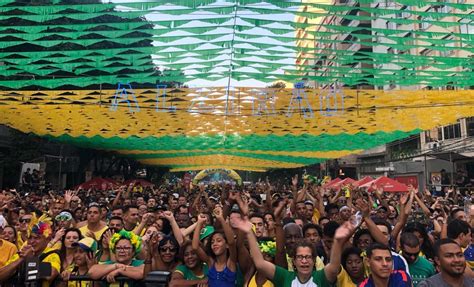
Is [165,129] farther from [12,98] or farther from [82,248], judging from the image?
[82,248]

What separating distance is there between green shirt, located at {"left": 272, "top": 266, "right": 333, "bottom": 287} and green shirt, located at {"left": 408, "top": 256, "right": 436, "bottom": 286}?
1.02 metres

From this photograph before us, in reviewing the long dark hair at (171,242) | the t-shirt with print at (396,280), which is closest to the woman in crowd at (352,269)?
the t-shirt with print at (396,280)

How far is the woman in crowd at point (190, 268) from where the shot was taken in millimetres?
3775

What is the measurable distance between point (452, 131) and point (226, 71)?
2253cm

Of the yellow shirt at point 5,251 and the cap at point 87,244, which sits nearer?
the cap at point 87,244

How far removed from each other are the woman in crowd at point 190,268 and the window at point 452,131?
84.1 feet

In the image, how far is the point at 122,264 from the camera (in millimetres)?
3635

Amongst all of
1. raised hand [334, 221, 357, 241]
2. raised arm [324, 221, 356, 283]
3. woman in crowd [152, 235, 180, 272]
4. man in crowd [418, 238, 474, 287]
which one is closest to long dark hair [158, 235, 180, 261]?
woman in crowd [152, 235, 180, 272]

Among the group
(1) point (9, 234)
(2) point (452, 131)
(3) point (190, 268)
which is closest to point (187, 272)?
(3) point (190, 268)

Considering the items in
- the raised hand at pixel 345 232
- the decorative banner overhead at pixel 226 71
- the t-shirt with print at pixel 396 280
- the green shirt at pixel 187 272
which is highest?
the decorative banner overhead at pixel 226 71

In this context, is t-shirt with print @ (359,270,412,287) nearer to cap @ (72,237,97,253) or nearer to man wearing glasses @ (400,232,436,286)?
man wearing glasses @ (400,232,436,286)

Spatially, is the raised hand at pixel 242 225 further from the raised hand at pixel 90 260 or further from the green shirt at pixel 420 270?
the green shirt at pixel 420 270

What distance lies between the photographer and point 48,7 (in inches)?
231

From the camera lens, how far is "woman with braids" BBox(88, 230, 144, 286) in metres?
3.39
